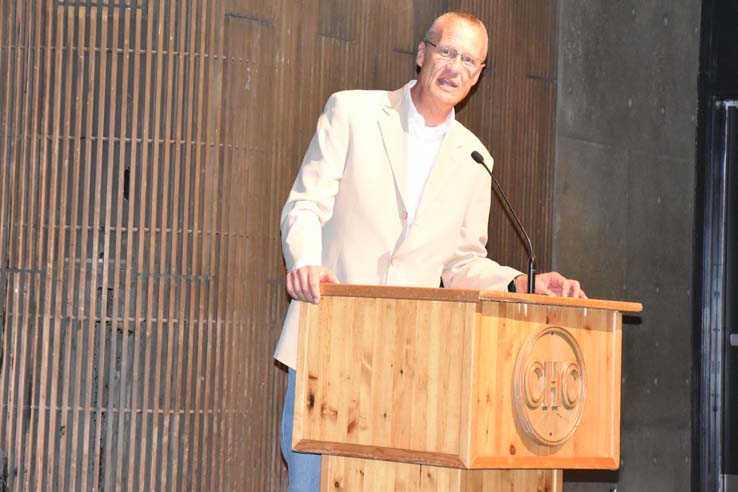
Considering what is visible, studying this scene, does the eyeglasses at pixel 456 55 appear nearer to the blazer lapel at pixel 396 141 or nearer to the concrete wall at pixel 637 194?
the blazer lapel at pixel 396 141

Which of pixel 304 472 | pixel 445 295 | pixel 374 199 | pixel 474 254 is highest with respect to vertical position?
pixel 374 199

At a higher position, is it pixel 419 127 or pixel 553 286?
pixel 419 127

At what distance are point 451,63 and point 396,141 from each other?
0.26 metres

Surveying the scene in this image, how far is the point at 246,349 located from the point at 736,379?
2.64 metres

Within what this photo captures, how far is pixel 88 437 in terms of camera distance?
4090 millimetres

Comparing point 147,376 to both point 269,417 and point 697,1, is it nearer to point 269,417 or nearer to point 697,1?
point 269,417

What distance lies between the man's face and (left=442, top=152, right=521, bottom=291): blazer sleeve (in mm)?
239

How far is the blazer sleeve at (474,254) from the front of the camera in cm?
329

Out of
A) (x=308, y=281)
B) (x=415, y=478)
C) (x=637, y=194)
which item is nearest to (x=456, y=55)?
(x=308, y=281)

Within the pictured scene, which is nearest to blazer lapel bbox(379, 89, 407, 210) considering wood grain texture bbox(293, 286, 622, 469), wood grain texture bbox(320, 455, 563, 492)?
wood grain texture bbox(293, 286, 622, 469)

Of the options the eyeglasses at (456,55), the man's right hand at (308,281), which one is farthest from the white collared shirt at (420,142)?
the man's right hand at (308,281)

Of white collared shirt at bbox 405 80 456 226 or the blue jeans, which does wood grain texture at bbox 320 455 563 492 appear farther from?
white collared shirt at bbox 405 80 456 226

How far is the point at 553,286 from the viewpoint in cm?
311

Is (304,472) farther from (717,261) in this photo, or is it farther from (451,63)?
(717,261)
